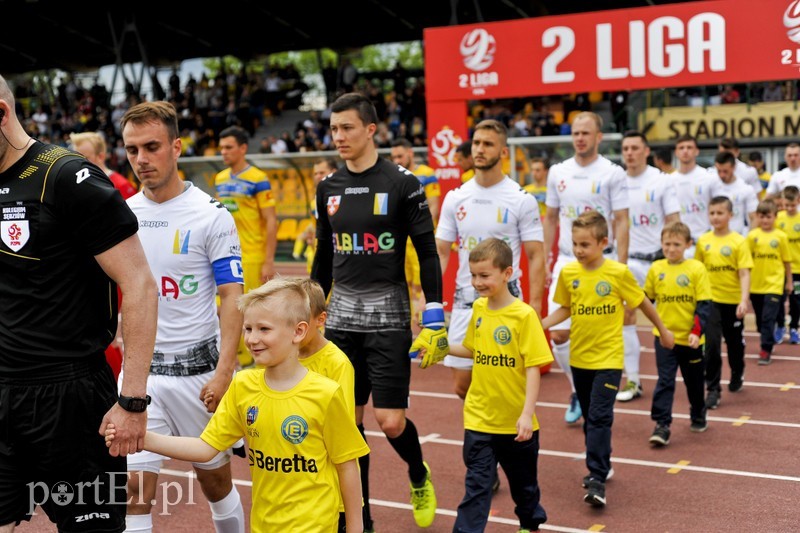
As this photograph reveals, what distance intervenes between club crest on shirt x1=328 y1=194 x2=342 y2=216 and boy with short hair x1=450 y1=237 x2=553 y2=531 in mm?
913

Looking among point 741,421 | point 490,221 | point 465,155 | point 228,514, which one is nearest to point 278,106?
point 465,155

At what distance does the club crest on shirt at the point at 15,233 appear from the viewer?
11.7 ft

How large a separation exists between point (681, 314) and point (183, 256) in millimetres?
4580

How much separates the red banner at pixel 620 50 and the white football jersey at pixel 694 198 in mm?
1111

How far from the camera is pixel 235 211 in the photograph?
10.0 m

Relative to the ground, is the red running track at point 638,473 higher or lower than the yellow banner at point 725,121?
lower

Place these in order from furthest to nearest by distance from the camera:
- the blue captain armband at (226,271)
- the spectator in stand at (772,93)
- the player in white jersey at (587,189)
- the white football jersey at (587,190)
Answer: the spectator in stand at (772,93)
the white football jersey at (587,190)
the player in white jersey at (587,189)
the blue captain armband at (226,271)

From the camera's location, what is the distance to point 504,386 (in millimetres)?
5488

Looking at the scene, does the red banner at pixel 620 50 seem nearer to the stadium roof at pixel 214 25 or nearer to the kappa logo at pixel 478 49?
the kappa logo at pixel 478 49

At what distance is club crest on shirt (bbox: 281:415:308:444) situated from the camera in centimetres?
376

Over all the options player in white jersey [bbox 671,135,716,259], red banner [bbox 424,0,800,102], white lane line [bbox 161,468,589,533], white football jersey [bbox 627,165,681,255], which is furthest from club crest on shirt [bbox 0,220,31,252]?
player in white jersey [bbox 671,135,716,259]

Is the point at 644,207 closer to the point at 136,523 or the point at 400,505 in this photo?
the point at 400,505

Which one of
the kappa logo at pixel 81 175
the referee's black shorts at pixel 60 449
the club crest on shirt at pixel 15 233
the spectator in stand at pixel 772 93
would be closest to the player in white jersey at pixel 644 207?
the referee's black shorts at pixel 60 449

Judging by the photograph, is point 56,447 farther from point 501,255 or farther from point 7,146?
point 501,255
